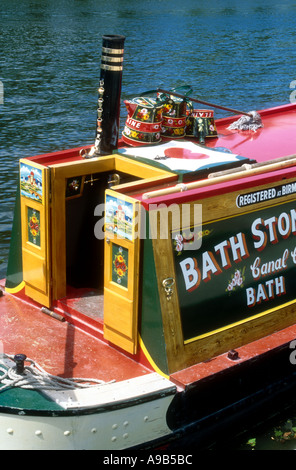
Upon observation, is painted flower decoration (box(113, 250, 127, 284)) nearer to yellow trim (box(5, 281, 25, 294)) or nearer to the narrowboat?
→ the narrowboat

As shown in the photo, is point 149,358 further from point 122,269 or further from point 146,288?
point 122,269

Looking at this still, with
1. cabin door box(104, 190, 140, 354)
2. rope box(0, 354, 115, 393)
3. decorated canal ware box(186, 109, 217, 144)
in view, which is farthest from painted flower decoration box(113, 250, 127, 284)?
decorated canal ware box(186, 109, 217, 144)

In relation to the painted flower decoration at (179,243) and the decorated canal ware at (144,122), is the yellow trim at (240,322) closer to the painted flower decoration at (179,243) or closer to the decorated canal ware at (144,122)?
the painted flower decoration at (179,243)

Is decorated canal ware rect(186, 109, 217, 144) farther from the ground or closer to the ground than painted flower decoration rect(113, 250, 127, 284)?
farther from the ground

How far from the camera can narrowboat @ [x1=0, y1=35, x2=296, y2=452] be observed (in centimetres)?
597

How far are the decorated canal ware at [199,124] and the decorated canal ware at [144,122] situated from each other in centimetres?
58

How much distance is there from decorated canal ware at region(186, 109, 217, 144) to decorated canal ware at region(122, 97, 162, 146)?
58 centimetres

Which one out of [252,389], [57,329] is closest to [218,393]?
[252,389]

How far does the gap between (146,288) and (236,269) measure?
1.00 meters

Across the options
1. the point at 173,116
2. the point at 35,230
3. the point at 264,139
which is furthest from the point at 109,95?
the point at 264,139

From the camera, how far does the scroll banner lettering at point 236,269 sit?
641cm

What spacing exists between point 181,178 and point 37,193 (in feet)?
4.54

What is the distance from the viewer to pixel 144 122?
7.54m

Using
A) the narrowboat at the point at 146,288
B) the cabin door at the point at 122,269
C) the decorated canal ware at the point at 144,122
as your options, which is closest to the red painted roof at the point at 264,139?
the narrowboat at the point at 146,288
